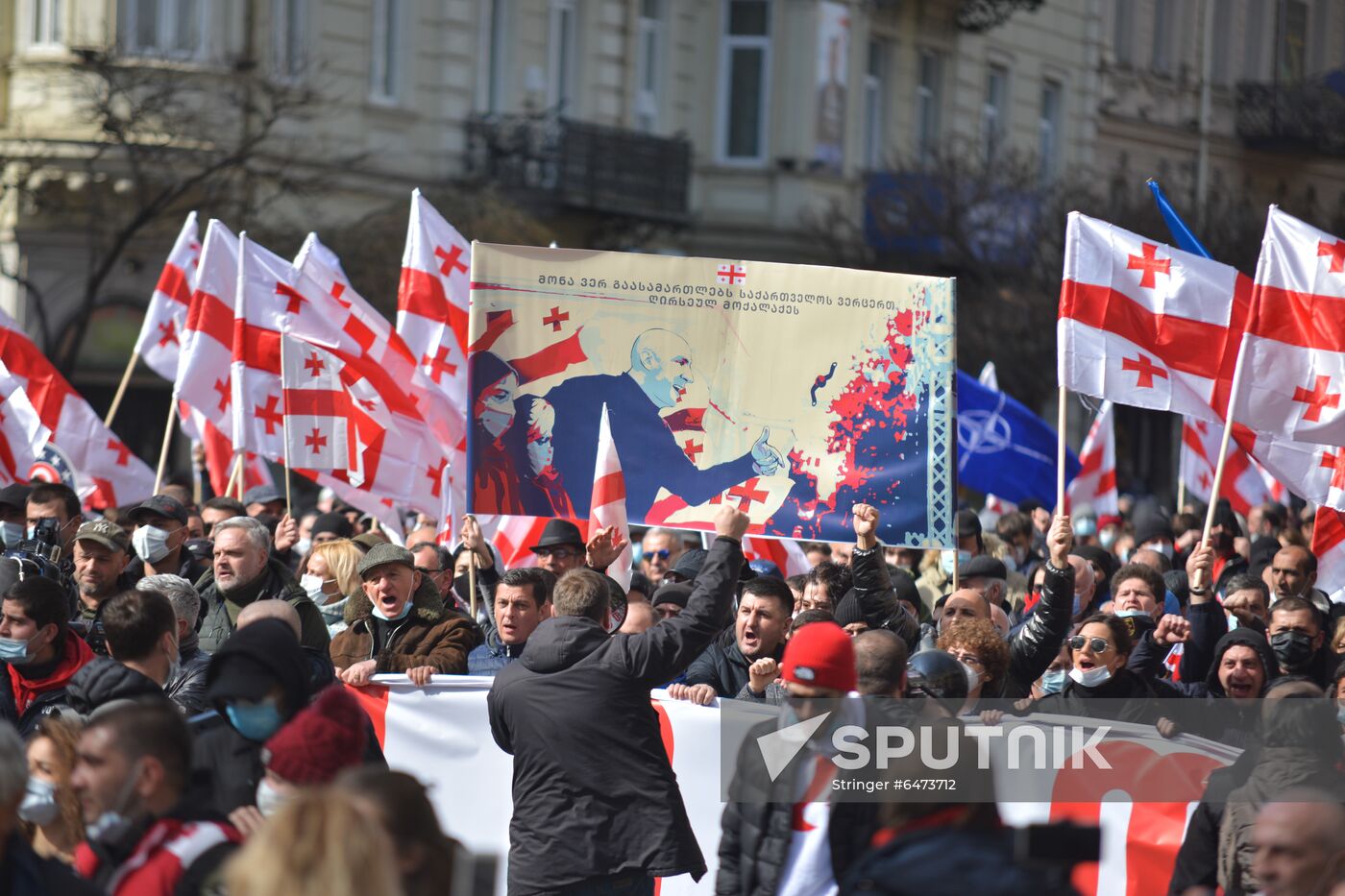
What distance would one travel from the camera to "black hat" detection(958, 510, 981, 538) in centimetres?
1230

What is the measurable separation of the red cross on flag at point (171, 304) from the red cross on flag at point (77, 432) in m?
0.86

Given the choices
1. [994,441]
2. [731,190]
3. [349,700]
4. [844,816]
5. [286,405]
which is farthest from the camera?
→ [731,190]

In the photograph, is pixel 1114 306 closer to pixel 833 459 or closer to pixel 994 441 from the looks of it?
pixel 833 459

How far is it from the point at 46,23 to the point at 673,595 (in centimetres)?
1605

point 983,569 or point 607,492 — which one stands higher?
point 607,492

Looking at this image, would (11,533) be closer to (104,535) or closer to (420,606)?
(104,535)

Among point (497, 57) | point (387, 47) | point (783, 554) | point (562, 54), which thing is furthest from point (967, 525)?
point (562, 54)

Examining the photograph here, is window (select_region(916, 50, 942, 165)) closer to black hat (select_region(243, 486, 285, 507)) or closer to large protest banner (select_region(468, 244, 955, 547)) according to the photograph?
black hat (select_region(243, 486, 285, 507))

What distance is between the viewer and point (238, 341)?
11719mm

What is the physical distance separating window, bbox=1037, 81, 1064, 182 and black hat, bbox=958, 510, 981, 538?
79.3 ft

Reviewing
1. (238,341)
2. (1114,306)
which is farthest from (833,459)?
(238,341)

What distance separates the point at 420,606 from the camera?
334 inches

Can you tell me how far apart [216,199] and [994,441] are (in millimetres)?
9719

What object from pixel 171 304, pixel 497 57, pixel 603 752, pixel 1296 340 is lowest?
pixel 603 752
